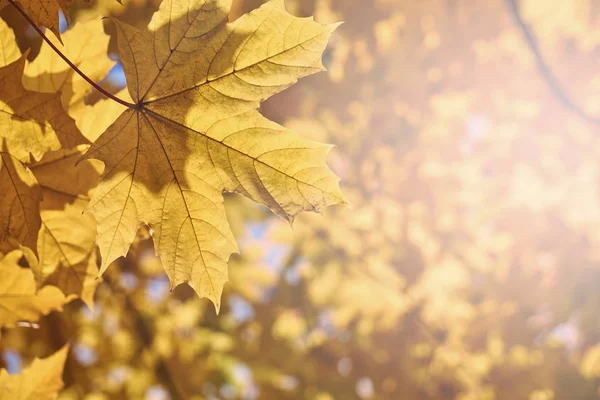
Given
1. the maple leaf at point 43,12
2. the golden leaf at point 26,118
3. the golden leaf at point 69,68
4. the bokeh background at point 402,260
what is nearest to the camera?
the maple leaf at point 43,12

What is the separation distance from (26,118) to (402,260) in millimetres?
3037

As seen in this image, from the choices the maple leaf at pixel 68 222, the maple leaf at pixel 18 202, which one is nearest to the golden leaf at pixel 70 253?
the maple leaf at pixel 68 222

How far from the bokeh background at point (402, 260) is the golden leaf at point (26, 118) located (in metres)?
1.12

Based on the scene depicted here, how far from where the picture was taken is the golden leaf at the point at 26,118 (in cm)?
74

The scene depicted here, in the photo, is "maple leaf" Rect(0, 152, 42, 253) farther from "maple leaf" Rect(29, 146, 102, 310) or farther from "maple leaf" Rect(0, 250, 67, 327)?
"maple leaf" Rect(0, 250, 67, 327)

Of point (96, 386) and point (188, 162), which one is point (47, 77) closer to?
point (188, 162)

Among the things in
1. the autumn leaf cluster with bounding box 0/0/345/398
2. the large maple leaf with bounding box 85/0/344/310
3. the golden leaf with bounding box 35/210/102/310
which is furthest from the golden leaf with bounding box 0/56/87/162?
the golden leaf with bounding box 35/210/102/310

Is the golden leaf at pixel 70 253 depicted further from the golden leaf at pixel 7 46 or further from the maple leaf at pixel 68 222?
the golden leaf at pixel 7 46

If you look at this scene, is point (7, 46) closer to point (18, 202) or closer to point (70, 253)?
point (18, 202)

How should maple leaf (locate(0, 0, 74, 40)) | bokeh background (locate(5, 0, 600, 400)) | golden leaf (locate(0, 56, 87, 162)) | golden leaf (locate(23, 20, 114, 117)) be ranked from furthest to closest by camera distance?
bokeh background (locate(5, 0, 600, 400))
golden leaf (locate(23, 20, 114, 117))
golden leaf (locate(0, 56, 87, 162))
maple leaf (locate(0, 0, 74, 40))

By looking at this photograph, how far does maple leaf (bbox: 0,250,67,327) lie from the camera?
0.98m

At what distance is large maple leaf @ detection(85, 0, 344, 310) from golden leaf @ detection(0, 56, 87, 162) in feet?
0.36

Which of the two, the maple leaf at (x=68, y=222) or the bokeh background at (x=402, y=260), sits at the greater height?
the bokeh background at (x=402, y=260)

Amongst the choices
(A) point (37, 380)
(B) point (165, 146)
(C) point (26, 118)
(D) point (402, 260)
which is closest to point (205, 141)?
(B) point (165, 146)
